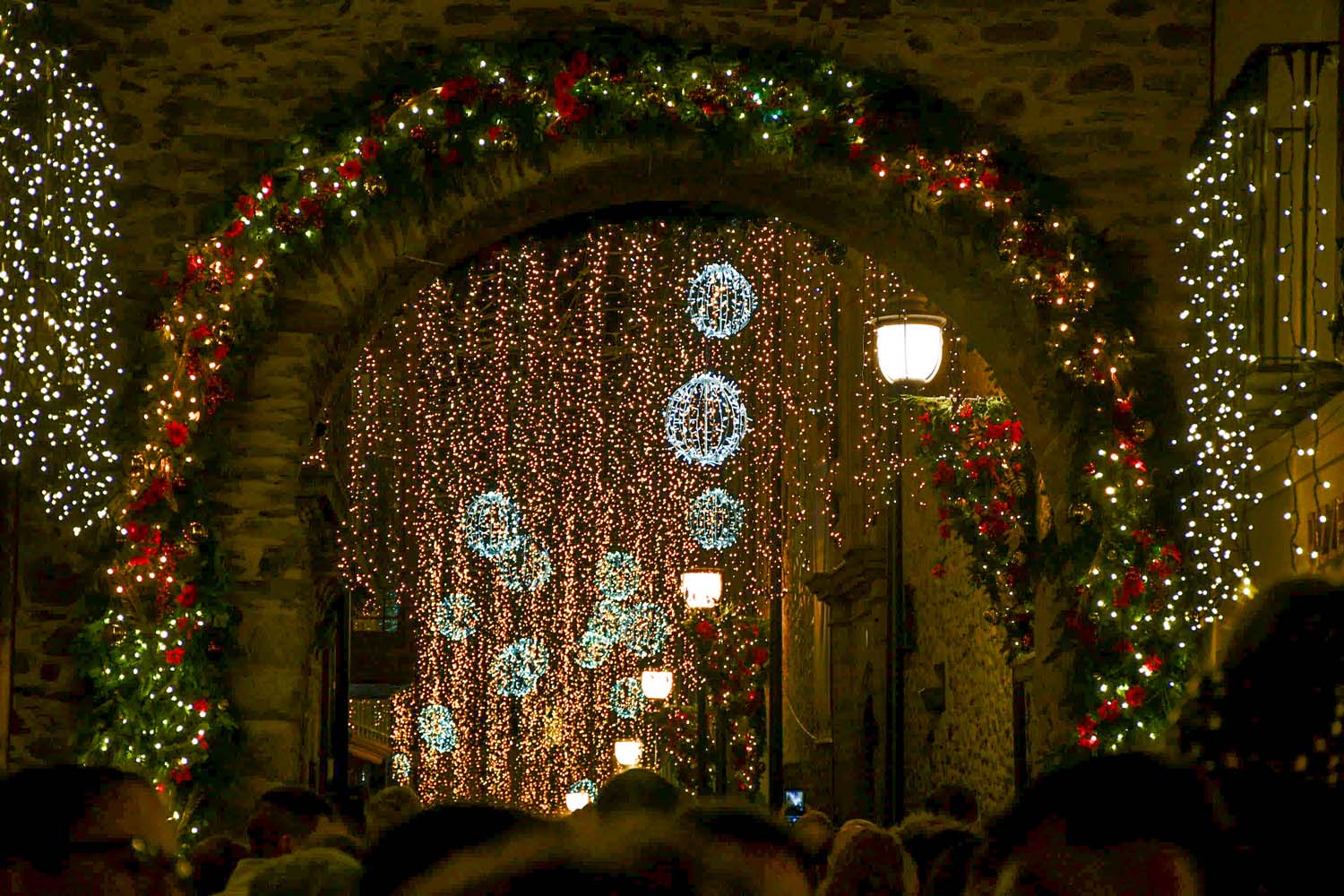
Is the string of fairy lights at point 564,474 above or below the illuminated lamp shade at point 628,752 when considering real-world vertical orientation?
above

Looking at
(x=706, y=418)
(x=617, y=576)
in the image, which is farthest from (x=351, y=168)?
(x=617, y=576)

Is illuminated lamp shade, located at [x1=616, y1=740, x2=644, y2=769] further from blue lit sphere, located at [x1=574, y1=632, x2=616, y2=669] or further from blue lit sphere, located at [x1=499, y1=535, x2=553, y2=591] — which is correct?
blue lit sphere, located at [x1=499, y1=535, x2=553, y2=591]

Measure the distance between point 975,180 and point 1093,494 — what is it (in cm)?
191

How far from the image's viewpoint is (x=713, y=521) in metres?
29.3

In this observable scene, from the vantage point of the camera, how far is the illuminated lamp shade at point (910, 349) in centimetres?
1079

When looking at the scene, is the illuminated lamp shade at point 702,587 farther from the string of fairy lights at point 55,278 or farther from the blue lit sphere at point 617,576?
the blue lit sphere at point 617,576

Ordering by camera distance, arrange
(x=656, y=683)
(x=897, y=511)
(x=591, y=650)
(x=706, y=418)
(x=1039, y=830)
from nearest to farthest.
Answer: (x=1039, y=830)
(x=897, y=511)
(x=706, y=418)
(x=656, y=683)
(x=591, y=650)

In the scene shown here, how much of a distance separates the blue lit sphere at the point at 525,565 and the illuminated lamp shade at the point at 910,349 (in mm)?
23378

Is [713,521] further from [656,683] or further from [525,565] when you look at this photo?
[525,565]

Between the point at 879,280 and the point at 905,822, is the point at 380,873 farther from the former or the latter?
the point at 879,280

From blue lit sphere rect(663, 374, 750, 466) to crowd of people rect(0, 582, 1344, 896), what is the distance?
20371 mm

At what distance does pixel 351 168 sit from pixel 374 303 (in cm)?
99

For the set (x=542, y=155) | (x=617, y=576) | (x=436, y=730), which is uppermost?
(x=542, y=155)

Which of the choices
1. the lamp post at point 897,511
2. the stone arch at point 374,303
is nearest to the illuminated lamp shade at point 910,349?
the lamp post at point 897,511
